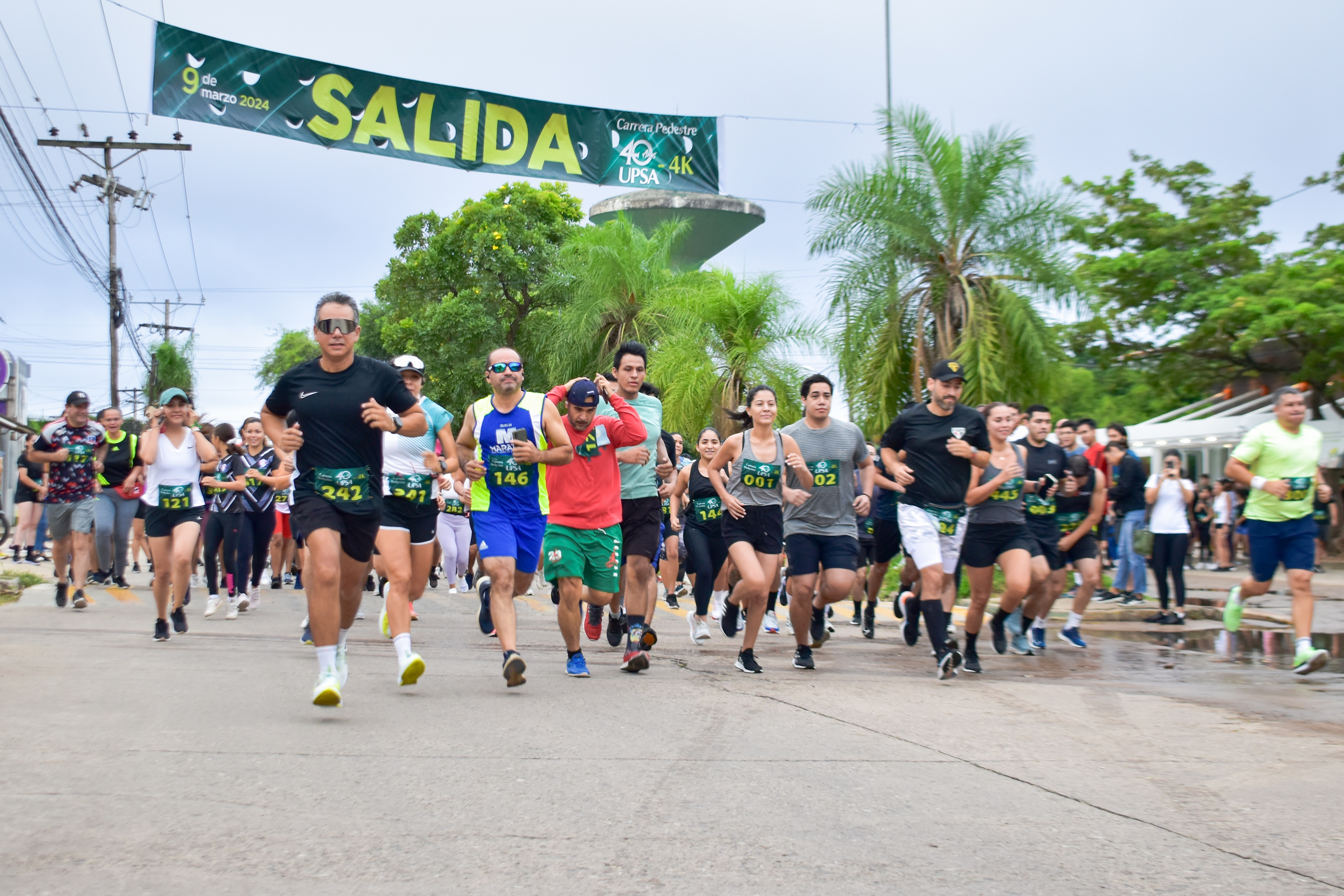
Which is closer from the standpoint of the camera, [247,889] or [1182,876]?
[247,889]

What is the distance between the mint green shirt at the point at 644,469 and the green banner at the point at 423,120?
12566 mm

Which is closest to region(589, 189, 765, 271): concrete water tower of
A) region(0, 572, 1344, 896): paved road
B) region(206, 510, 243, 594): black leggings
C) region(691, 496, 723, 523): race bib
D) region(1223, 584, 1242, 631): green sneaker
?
region(206, 510, 243, 594): black leggings

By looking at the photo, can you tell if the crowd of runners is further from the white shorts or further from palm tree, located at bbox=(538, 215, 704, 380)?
palm tree, located at bbox=(538, 215, 704, 380)

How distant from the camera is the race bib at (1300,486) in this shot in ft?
29.0

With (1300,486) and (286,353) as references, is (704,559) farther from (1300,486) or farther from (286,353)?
(286,353)

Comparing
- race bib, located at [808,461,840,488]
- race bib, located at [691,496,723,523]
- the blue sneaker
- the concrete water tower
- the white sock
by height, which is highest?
the concrete water tower

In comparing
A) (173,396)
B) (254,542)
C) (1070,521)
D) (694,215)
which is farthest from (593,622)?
(694,215)

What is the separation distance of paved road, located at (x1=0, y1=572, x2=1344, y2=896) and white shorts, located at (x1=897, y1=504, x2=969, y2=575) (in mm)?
810

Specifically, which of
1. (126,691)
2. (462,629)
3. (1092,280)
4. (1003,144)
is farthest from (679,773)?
(1092,280)

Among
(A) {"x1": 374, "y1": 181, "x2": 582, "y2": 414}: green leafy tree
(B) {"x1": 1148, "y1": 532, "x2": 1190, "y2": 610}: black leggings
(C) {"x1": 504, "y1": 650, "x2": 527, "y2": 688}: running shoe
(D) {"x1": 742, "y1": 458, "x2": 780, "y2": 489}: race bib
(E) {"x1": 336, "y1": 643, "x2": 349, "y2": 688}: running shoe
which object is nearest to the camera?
(E) {"x1": 336, "y1": 643, "x2": 349, "y2": 688}: running shoe

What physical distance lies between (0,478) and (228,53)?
1480 cm

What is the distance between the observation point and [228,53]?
18922mm

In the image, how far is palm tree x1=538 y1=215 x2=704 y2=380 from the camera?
32219 millimetres

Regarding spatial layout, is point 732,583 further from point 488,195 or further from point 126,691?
point 488,195
